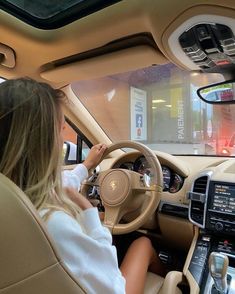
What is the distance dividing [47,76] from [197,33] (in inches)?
37.9

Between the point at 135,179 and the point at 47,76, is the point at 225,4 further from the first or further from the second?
the point at 47,76

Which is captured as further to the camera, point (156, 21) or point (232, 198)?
point (232, 198)

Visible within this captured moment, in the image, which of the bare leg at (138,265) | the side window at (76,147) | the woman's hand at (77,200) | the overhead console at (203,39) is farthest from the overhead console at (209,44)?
the side window at (76,147)

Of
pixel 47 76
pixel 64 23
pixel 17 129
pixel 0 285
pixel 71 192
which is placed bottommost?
pixel 0 285

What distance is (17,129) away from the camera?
84 centimetres

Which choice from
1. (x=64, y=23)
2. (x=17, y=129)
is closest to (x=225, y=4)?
(x=64, y=23)

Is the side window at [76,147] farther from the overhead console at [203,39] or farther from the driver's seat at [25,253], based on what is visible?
the driver's seat at [25,253]

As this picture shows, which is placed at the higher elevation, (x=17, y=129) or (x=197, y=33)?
(x=197, y=33)

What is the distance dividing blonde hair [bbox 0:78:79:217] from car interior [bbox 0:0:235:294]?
0.11 metres

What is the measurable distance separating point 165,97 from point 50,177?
1.65 meters

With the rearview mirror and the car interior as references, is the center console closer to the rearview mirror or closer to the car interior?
the car interior

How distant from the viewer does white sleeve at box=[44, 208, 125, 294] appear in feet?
2.46

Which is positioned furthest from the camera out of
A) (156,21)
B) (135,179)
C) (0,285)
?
(135,179)

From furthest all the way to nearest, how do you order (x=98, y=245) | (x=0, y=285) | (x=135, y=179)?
(x=135, y=179)
(x=98, y=245)
(x=0, y=285)
